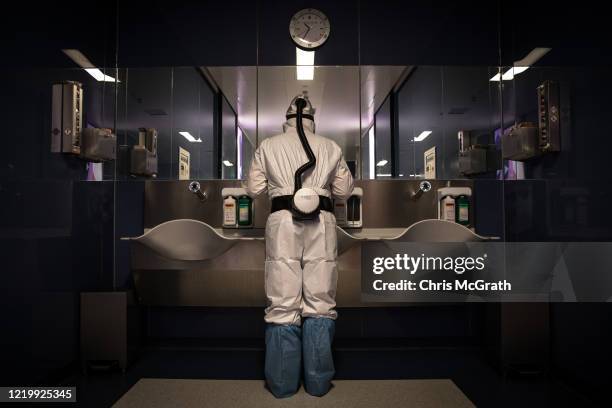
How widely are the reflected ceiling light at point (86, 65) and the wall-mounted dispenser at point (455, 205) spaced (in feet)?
7.77

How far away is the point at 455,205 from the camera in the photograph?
2.44 m

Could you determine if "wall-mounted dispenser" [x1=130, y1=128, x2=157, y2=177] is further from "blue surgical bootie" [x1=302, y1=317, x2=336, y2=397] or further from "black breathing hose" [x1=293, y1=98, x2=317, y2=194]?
"blue surgical bootie" [x1=302, y1=317, x2=336, y2=397]

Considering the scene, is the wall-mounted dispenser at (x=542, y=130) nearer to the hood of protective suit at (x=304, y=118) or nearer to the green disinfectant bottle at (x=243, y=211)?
the hood of protective suit at (x=304, y=118)

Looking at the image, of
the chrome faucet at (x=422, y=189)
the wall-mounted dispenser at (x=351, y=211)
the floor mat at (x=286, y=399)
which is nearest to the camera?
the floor mat at (x=286, y=399)

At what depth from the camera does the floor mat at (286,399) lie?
64.4 inches

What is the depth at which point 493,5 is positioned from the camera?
262cm

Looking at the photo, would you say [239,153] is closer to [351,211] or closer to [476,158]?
[351,211]

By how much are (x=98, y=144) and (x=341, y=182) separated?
1.47 metres

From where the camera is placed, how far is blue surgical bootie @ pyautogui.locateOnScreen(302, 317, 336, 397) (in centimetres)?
171

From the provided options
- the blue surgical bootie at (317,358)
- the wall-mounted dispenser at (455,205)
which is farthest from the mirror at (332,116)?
the blue surgical bootie at (317,358)

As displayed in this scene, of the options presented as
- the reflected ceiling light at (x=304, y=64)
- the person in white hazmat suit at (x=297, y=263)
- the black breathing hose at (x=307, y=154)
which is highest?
the reflected ceiling light at (x=304, y=64)

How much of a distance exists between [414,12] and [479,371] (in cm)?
240

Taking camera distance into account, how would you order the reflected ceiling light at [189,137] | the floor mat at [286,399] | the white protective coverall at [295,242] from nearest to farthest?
1. the floor mat at [286,399]
2. the white protective coverall at [295,242]
3. the reflected ceiling light at [189,137]

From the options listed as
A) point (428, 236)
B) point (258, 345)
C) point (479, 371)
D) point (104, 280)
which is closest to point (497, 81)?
point (428, 236)
